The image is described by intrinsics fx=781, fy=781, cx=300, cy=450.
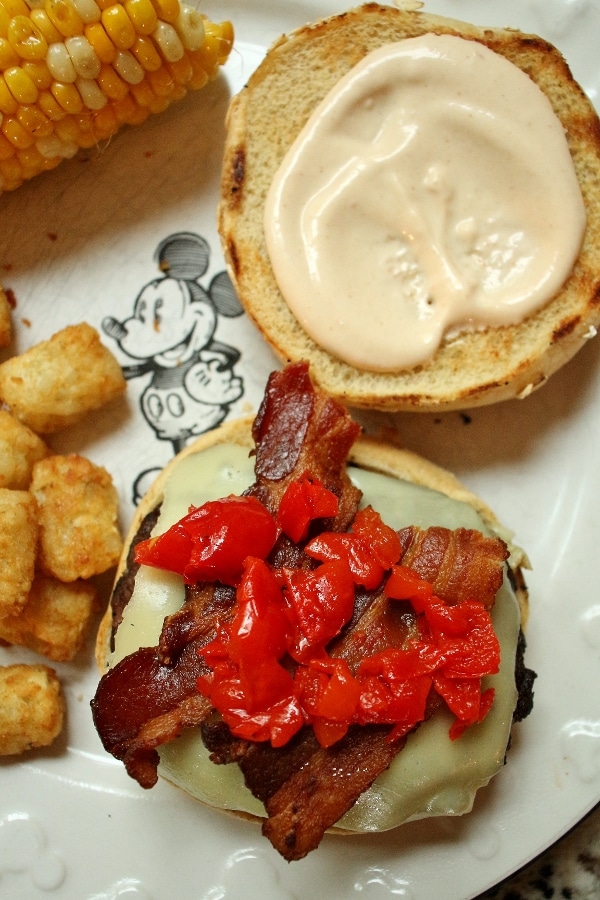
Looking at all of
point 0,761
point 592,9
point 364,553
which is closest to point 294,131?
point 592,9

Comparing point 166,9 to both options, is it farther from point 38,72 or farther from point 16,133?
point 16,133

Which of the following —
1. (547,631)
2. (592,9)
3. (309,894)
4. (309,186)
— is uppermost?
(592,9)

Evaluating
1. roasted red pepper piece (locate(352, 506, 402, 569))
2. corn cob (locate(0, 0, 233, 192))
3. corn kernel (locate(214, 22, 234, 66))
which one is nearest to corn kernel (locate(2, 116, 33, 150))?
corn cob (locate(0, 0, 233, 192))

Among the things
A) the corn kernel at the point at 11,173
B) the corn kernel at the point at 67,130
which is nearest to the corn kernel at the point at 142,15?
the corn kernel at the point at 67,130

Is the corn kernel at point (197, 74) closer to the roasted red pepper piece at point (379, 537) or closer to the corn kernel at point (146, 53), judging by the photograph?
the corn kernel at point (146, 53)

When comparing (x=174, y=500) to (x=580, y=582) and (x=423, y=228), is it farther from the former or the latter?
(x=580, y=582)

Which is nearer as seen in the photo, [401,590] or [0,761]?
[401,590]

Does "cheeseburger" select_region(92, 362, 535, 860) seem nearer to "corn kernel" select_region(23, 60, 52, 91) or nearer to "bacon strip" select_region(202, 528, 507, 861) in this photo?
"bacon strip" select_region(202, 528, 507, 861)

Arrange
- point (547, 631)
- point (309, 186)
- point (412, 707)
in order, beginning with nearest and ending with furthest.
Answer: point (412, 707)
point (309, 186)
point (547, 631)
